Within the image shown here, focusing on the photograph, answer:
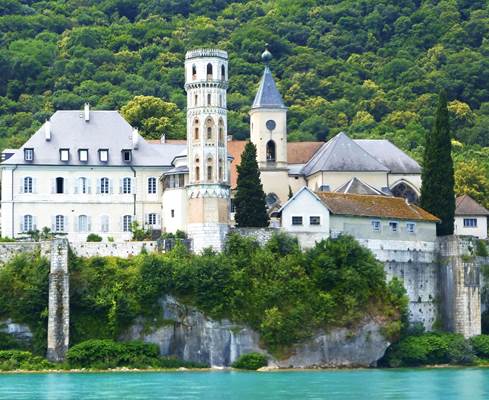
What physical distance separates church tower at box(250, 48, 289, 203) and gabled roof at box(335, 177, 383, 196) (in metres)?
4.35

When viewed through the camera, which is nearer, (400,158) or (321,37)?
(400,158)

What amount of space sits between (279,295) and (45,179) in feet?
54.0

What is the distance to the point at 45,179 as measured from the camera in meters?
104

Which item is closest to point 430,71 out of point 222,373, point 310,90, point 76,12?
point 310,90

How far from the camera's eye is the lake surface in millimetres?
79812

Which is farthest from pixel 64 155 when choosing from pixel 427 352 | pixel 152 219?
pixel 427 352

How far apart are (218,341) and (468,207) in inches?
790

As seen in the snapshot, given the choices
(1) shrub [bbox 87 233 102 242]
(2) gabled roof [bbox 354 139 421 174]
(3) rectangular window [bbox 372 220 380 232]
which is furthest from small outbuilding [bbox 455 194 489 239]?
(1) shrub [bbox 87 233 102 242]

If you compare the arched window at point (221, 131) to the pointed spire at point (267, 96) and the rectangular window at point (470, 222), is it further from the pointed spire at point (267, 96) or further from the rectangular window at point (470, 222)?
the rectangular window at point (470, 222)

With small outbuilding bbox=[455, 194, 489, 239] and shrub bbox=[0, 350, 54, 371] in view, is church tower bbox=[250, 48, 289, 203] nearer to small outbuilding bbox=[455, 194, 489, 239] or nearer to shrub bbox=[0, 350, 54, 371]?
small outbuilding bbox=[455, 194, 489, 239]

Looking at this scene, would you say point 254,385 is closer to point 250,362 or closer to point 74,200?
point 250,362

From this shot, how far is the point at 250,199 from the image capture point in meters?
99.1

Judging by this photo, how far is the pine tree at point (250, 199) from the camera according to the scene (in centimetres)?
9881

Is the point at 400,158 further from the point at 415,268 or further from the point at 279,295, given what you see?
the point at 279,295
